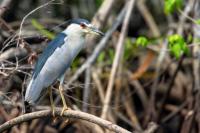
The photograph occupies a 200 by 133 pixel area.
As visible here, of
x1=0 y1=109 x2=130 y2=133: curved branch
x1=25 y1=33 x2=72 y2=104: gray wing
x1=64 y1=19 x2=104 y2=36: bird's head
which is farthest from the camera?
x1=64 y1=19 x2=104 y2=36: bird's head

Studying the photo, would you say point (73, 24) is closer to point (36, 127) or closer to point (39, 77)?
point (39, 77)

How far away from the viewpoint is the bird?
4.22m

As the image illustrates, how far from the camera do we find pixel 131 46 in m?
6.43

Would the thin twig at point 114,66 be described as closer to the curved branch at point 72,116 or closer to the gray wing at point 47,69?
the gray wing at point 47,69

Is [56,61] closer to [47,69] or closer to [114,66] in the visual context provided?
[47,69]

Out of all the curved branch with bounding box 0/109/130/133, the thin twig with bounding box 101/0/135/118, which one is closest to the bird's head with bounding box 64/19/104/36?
the curved branch with bounding box 0/109/130/133

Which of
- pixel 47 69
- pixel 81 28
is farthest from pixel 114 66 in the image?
pixel 47 69

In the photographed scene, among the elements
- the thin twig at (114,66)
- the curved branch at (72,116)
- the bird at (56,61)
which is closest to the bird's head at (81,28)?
the bird at (56,61)

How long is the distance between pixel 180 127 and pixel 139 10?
1296 millimetres

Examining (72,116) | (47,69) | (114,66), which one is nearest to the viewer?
(72,116)

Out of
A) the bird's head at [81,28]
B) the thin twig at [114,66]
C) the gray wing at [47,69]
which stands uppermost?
the bird's head at [81,28]

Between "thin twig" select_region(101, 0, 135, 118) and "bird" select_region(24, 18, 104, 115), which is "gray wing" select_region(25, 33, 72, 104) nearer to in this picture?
"bird" select_region(24, 18, 104, 115)

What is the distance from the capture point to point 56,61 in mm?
4383

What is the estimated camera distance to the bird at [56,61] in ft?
13.9
